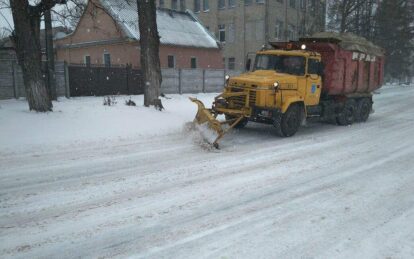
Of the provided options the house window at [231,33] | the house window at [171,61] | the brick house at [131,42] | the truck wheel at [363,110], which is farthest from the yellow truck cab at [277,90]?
the house window at [231,33]

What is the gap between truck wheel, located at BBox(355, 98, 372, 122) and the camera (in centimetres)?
1501

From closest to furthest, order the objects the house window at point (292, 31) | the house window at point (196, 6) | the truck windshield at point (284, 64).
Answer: the truck windshield at point (284, 64)
the house window at point (292, 31)
the house window at point (196, 6)

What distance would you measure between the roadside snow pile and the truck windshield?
137 inches

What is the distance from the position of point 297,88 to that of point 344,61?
3050 mm

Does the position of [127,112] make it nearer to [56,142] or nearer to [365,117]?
[56,142]

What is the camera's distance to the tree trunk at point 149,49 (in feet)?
46.0

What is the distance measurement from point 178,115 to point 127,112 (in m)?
2.04

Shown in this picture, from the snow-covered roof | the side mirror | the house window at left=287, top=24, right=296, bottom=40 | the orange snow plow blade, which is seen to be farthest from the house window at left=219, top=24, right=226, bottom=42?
the orange snow plow blade

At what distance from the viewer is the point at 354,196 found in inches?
239

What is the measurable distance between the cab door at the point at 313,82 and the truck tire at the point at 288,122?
64cm

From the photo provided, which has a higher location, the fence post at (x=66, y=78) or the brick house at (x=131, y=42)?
the brick house at (x=131, y=42)

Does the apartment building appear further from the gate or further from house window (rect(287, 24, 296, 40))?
the gate

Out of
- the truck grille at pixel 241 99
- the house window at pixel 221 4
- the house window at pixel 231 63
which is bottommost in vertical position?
the truck grille at pixel 241 99

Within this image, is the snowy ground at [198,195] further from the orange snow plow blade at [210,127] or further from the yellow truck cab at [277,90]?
the yellow truck cab at [277,90]
